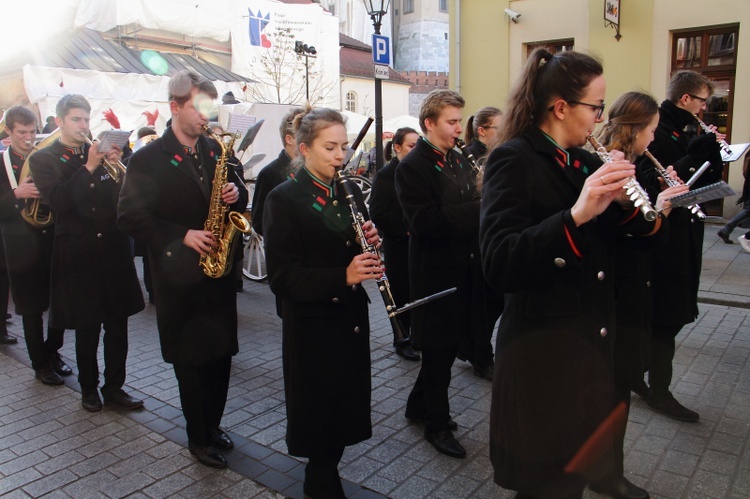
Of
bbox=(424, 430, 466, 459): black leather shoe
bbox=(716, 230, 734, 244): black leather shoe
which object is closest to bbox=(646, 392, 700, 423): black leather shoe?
bbox=(424, 430, 466, 459): black leather shoe

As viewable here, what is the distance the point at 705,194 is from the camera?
2.54 m

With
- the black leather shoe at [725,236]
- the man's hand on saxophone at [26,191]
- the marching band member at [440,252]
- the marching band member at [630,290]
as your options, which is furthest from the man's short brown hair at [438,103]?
the black leather shoe at [725,236]

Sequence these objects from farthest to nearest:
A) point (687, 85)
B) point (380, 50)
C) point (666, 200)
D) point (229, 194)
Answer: point (380, 50) < point (687, 85) < point (229, 194) < point (666, 200)

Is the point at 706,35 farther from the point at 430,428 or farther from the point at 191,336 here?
the point at 191,336

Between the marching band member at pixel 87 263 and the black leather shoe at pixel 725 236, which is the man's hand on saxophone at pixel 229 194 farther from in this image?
the black leather shoe at pixel 725 236

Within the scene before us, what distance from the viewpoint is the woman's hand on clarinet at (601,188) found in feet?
6.25

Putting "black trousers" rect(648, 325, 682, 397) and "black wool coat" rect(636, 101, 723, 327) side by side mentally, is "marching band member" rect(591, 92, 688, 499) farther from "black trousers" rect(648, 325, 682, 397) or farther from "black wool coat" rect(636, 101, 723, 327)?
"black trousers" rect(648, 325, 682, 397)

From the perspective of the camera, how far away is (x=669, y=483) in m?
3.39

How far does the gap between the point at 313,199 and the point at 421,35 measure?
209 ft

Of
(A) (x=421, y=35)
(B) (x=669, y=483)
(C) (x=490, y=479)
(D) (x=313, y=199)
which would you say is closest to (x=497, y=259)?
(D) (x=313, y=199)

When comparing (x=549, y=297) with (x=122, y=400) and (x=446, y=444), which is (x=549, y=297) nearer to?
(x=446, y=444)

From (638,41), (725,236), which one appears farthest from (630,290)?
(638,41)

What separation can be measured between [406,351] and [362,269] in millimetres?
2864

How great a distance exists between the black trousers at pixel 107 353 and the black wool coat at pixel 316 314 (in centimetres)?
209
